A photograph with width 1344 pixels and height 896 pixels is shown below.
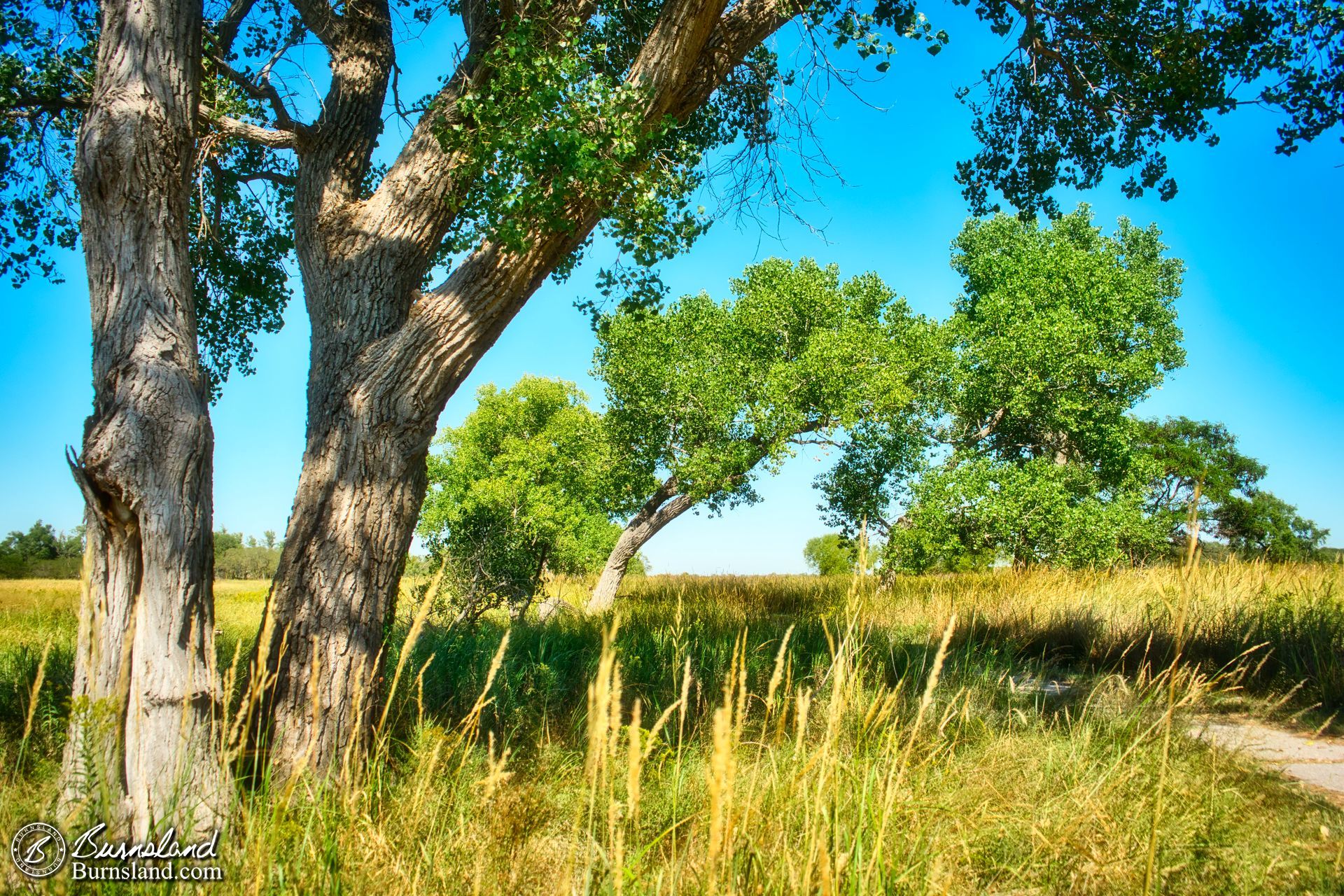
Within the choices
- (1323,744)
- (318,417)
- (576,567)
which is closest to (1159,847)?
(1323,744)

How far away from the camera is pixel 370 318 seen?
450cm

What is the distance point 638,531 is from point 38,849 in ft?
48.9

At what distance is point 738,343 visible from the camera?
1772 centimetres

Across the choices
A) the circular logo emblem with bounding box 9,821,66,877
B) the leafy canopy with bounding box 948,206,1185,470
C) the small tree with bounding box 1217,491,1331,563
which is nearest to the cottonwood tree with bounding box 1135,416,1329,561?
the small tree with bounding box 1217,491,1331,563

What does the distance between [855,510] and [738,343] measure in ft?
16.5

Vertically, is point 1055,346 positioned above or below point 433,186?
above

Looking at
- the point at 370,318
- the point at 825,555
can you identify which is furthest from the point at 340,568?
the point at 825,555

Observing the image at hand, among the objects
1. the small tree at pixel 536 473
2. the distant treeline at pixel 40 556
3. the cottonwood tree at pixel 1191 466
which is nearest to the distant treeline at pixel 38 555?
the distant treeline at pixel 40 556

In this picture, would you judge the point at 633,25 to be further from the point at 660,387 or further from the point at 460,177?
the point at 660,387

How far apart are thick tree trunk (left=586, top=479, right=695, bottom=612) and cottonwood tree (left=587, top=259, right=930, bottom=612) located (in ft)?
0.09

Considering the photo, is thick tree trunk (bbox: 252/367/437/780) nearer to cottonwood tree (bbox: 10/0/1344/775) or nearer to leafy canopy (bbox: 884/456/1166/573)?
cottonwood tree (bbox: 10/0/1344/775)

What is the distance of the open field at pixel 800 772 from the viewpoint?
2.05 m

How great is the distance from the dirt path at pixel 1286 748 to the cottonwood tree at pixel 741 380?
418 inches

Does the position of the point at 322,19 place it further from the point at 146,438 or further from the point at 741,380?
the point at 741,380
